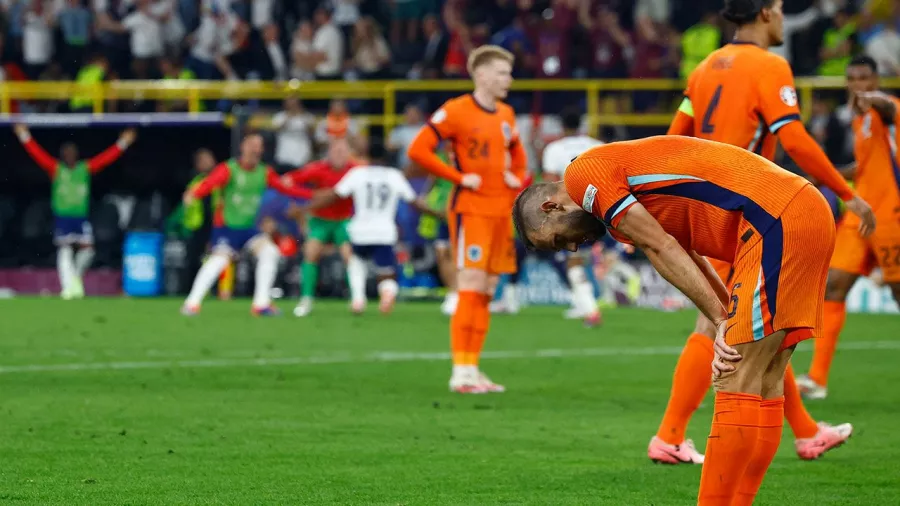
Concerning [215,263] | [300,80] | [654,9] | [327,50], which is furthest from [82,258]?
[654,9]

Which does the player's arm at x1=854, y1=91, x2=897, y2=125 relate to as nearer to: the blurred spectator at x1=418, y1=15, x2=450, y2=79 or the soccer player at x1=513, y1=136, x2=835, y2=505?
the soccer player at x1=513, y1=136, x2=835, y2=505

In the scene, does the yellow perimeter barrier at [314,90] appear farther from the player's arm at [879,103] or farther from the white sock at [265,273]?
the player's arm at [879,103]

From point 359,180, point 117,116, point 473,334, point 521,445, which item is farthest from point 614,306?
point 521,445

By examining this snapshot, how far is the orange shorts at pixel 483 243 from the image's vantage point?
10648 millimetres

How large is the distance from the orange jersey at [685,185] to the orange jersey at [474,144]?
223 inches

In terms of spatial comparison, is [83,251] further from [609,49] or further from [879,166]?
[879,166]

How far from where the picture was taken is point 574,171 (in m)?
5.10

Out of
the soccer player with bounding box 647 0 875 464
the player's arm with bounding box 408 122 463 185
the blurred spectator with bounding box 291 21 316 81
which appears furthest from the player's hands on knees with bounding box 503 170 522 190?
the blurred spectator with bounding box 291 21 316 81

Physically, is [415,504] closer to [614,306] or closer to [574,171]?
[574,171]

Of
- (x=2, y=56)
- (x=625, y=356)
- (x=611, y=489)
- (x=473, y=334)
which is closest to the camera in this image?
(x=611, y=489)

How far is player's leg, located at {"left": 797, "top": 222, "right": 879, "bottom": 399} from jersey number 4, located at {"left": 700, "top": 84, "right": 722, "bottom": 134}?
9.58 feet

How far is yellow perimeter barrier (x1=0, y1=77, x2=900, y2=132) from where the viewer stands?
23.1 meters

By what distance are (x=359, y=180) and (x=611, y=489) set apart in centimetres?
1307

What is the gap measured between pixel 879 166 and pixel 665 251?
18.1ft
